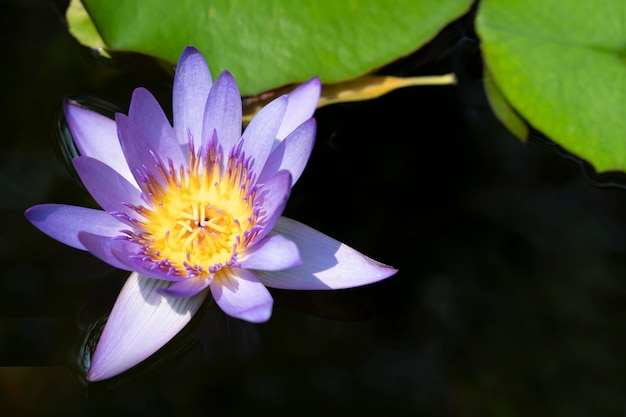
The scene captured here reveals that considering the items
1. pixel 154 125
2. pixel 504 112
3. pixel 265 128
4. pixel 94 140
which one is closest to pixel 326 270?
pixel 265 128

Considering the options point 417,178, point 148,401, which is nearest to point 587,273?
point 417,178

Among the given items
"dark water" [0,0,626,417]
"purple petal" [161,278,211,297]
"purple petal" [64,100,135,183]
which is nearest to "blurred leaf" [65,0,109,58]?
"dark water" [0,0,626,417]

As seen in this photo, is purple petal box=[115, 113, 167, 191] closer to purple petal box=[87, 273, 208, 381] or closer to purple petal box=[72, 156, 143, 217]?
purple petal box=[72, 156, 143, 217]

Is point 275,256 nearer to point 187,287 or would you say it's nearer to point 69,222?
point 187,287

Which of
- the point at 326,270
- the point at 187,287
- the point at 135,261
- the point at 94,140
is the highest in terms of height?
the point at 94,140

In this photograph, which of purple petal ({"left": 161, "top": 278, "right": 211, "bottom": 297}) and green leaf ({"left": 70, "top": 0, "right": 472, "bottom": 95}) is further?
green leaf ({"left": 70, "top": 0, "right": 472, "bottom": 95})

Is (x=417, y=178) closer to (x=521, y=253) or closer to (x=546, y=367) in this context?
(x=521, y=253)
